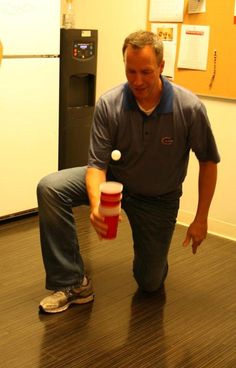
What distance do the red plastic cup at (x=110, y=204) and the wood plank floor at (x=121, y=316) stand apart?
49 cm

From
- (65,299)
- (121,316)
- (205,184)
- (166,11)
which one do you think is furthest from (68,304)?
(166,11)

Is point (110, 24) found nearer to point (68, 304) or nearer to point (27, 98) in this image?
point (27, 98)

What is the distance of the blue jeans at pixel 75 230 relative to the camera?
87.6 inches

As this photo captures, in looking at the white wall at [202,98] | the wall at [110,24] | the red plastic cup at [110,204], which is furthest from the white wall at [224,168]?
the red plastic cup at [110,204]

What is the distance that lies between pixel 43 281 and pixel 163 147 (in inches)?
35.7

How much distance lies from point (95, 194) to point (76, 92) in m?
1.81

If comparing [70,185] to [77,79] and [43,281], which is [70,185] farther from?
[77,79]

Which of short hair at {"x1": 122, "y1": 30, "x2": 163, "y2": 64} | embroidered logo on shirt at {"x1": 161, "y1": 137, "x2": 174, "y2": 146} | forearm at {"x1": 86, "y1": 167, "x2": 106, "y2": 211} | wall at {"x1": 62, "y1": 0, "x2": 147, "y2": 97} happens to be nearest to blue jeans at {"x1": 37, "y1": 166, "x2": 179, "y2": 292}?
forearm at {"x1": 86, "y1": 167, "x2": 106, "y2": 211}

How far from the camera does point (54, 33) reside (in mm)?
3230

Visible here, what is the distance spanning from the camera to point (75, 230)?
2287 millimetres

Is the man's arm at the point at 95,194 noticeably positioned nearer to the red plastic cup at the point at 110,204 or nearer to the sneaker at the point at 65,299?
the red plastic cup at the point at 110,204

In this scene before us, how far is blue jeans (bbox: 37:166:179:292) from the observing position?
2225mm

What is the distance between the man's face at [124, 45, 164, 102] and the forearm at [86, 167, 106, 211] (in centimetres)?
37

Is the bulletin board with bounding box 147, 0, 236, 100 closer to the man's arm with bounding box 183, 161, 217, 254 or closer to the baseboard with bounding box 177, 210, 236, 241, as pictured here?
the baseboard with bounding box 177, 210, 236, 241
